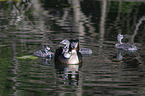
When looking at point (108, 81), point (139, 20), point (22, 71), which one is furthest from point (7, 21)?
point (108, 81)

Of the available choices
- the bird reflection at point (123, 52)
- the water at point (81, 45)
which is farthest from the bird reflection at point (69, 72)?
the bird reflection at point (123, 52)

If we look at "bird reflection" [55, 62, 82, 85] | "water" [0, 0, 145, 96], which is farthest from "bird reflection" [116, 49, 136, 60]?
"bird reflection" [55, 62, 82, 85]

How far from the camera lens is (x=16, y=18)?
18.4 m

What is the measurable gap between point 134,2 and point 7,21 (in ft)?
38.5

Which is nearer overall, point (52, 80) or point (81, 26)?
point (52, 80)

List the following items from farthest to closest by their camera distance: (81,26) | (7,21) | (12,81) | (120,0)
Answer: (120,0) < (7,21) < (81,26) < (12,81)

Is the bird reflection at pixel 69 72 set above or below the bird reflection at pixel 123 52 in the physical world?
below

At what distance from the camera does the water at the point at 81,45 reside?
342 inches

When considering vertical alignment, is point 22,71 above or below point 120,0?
below

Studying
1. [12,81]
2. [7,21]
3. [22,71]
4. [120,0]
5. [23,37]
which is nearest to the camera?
[12,81]

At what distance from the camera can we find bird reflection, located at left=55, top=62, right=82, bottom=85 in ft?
30.8

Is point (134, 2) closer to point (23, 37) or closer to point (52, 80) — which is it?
point (23, 37)

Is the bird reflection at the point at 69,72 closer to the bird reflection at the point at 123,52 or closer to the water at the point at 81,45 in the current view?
the water at the point at 81,45

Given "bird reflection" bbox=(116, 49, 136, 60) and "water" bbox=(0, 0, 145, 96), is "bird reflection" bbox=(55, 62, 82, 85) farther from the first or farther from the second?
"bird reflection" bbox=(116, 49, 136, 60)
